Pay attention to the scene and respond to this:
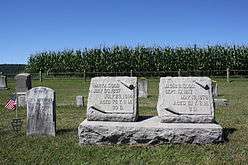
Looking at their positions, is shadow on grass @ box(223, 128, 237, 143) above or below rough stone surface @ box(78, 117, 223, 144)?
below

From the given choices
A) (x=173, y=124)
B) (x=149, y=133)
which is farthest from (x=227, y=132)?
(x=149, y=133)

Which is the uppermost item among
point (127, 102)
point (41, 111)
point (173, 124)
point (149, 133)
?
point (127, 102)

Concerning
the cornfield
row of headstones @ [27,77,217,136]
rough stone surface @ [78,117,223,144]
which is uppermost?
the cornfield

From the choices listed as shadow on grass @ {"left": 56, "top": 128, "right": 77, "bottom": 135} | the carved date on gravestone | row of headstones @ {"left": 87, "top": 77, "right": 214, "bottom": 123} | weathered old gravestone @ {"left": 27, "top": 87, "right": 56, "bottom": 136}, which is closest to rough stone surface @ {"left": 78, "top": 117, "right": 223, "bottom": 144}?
row of headstones @ {"left": 87, "top": 77, "right": 214, "bottom": 123}

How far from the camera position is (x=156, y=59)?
42688 millimetres

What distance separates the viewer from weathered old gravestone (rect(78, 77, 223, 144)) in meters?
8.61

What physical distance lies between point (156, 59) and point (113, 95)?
110 ft

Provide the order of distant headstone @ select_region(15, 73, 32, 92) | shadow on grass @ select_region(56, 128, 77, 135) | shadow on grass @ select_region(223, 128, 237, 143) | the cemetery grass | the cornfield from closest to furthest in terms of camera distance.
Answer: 1. the cemetery grass
2. shadow on grass @ select_region(223, 128, 237, 143)
3. shadow on grass @ select_region(56, 128, 77, 135)
4. distant headstone @ select_region(15, 73, 32, 92)
5. the cornfield

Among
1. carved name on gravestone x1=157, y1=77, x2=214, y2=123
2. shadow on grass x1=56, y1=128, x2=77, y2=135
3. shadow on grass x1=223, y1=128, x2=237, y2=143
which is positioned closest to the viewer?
carved name on gravestone x1=157, y1=77, x2=214, y2=123

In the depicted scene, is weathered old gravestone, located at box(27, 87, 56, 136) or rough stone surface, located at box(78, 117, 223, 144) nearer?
rough stone surface, located at box(78, 117, 223, 144)

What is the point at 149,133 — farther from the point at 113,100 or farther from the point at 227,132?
the point at 227,132

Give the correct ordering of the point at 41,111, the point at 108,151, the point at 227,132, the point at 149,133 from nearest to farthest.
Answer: the point at 108,151 < the point at 149,133 < the point at 41,111 < the point at 227,132

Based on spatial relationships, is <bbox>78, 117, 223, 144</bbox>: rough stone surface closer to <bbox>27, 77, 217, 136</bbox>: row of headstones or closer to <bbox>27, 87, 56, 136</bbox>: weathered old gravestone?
<bbox>27, 77, 217, 136</bbox>: row of headstones

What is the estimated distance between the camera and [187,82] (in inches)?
373
